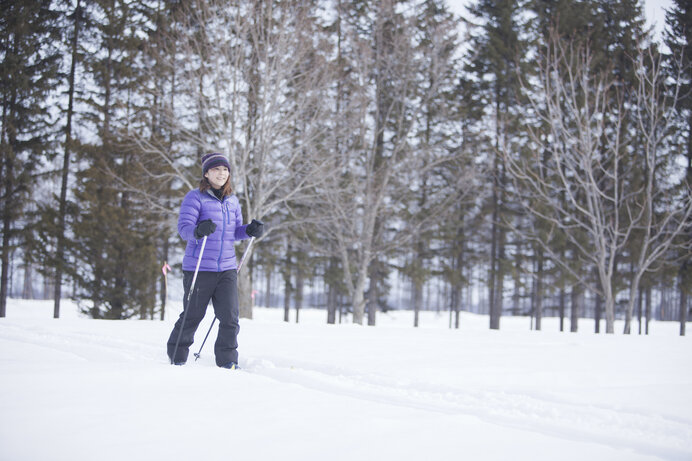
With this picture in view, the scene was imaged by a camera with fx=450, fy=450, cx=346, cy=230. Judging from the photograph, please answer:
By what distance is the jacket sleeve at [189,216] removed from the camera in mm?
3645

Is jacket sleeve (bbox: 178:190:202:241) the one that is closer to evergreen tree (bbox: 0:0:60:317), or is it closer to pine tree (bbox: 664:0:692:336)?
evergreen tree (bbox: 0:0:60:317)

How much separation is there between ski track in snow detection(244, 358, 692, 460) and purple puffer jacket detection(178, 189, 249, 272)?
3.35 ft

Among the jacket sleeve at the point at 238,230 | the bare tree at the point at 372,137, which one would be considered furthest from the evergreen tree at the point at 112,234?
the jacket sleeve at the point at 238,230

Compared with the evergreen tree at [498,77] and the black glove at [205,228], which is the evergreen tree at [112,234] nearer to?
the black glove at [205,228]

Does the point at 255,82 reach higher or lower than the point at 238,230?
higher

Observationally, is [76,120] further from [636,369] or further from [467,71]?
[636,369]

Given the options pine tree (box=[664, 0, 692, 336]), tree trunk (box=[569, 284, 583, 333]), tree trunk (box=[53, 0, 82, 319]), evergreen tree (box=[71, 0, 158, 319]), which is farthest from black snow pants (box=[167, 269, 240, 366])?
pine tree (box=[664, 0, 692, 336])

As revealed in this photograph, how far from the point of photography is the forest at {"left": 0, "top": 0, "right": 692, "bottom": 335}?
10.1 meters

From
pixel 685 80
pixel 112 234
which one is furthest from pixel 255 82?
pixel 685 80

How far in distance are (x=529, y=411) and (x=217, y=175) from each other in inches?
117

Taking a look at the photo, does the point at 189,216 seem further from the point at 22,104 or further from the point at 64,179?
the point at 22,104

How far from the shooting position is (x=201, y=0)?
33.9 feet

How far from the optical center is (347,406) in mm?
2434

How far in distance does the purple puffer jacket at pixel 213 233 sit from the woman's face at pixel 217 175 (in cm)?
9
